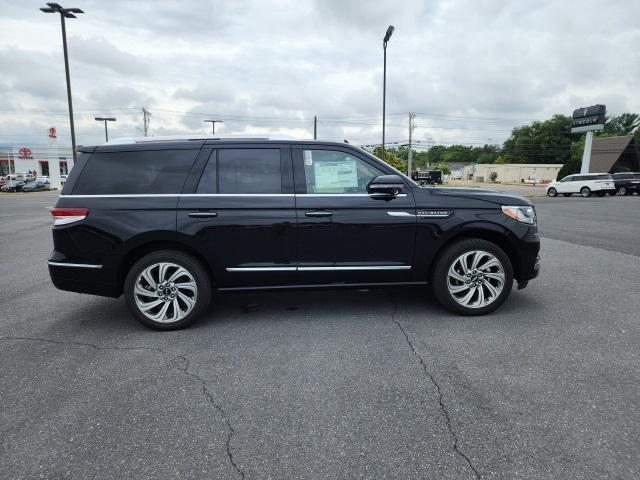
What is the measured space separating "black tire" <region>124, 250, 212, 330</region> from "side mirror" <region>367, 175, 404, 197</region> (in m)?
1.86

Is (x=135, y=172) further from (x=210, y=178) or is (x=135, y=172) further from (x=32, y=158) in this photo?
(x=32, y=158)

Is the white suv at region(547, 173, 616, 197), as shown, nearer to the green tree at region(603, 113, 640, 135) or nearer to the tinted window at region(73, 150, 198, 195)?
the tinted window at region(73, 150, 198, 195)

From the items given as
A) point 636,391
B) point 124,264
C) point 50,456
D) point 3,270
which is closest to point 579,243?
point 636,391

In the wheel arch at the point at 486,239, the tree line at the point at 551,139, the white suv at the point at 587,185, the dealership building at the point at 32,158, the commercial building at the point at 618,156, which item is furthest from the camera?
the tree line at the point at 551,139

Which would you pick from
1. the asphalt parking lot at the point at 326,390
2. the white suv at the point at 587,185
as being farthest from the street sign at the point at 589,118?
the asphalt parking lot at the point at 326,390

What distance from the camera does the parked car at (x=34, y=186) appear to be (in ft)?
140

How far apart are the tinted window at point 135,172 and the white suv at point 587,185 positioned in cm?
3434

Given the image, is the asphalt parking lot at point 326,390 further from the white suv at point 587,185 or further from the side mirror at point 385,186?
the white suv at point 587,185

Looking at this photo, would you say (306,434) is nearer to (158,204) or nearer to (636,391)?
(636,391)

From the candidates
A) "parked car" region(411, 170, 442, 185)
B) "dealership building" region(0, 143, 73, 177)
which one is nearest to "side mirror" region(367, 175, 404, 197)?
"parked car" region(411, 170, 442, 185)

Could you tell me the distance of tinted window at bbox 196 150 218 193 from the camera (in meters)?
4.14

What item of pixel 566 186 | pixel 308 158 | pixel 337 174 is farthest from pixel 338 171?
pixel 566 186

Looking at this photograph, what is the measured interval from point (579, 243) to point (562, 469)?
8341 millimetres

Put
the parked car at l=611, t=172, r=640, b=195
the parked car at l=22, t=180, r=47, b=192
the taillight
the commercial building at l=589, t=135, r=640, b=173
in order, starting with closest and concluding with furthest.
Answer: the taillight
the parked car at l=611, t=172, r=640, b=195
the parked car at l=22, t=180, r=47, b=192
the commercial building at l=589, t=135, r=640, b=173
